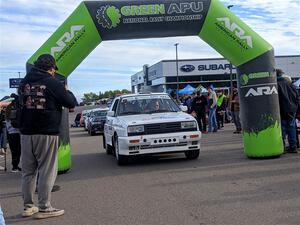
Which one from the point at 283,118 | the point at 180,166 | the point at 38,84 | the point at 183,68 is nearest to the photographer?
the point at 38,84

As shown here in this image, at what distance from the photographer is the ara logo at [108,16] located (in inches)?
389

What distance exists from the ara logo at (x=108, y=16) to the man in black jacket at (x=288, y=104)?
3.92 meters

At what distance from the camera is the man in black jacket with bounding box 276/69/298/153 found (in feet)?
35.3

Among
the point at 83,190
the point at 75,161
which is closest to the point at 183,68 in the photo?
the point at 75,161

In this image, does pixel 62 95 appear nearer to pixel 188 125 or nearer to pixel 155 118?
pixel 155 118

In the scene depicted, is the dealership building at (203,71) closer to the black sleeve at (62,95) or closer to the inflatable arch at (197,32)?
the inflatable arch at (197,32)

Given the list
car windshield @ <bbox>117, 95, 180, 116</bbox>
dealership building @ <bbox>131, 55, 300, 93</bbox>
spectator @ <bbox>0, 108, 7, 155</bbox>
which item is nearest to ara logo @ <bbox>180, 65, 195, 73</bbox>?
dealership building @ <bbox>131, 55, 300, 93</bbox>

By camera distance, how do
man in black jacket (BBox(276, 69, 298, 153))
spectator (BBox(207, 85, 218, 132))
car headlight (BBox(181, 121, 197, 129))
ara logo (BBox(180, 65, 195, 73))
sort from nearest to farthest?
car headlight (BBox(181, 121, 197, 129))
man in black jacket (BBox(276, 69, 298, 153))
spectator (BBox(207, 85, 218, 132))
ara logo (BBox(180, 65, 195, 73))

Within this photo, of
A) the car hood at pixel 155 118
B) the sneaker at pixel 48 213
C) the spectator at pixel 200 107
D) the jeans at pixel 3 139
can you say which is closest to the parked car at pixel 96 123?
the spectator at pixel 200 107

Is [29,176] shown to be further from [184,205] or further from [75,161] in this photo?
[75,161]

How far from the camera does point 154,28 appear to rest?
10.2 meters

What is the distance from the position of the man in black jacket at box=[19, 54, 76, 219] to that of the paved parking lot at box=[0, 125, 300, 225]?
36 centimetres

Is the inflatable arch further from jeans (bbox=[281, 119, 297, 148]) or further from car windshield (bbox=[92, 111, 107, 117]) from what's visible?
car windshield (bbox=[92, 111, 107, 117])

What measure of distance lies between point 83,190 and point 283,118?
5.27 m
